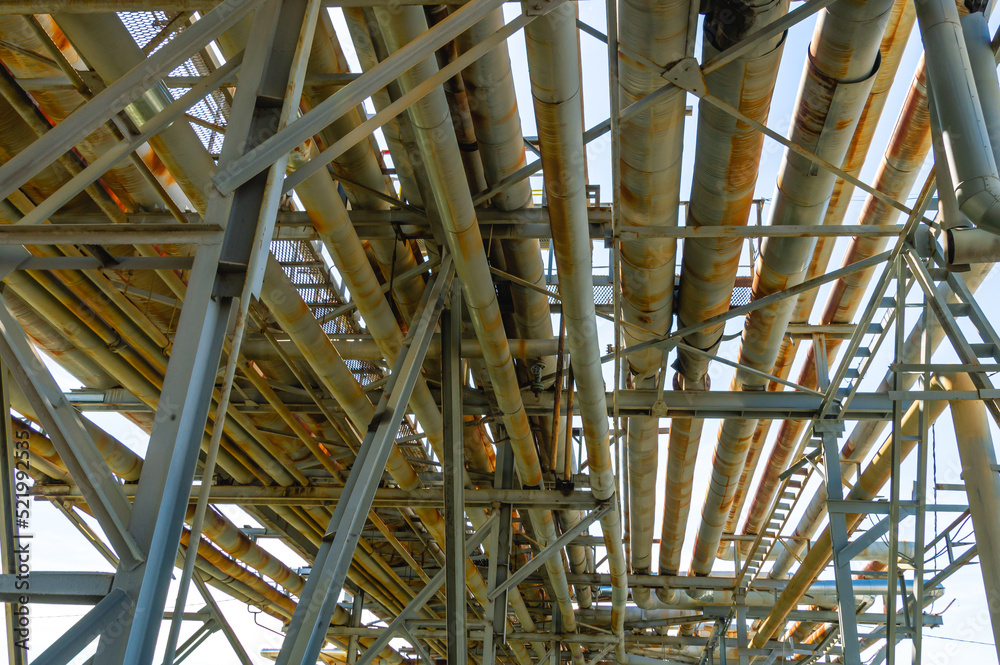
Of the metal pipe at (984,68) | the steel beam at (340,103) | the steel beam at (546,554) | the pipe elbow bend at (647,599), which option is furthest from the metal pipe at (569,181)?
the pipe elbow bend at (647,599)

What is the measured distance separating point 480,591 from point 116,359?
964 centimetres

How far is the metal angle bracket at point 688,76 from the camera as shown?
564 centimetres

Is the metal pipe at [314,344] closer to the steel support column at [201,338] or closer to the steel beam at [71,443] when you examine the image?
the steel support column at [201,338]

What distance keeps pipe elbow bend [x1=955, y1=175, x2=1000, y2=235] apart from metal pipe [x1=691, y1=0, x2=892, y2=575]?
1.62 m

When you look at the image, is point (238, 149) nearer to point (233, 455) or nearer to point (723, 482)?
point (233, 455)

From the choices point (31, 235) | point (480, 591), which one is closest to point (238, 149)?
point (31, 235)

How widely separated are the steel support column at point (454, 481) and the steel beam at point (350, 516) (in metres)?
0.88

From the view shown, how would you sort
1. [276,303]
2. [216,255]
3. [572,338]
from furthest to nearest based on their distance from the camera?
[572,338] < [276,303] < [216,255]

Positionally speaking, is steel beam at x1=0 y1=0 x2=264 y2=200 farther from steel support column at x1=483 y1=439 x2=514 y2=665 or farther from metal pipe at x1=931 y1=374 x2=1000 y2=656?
steel support column at x1=483 y1=439 x2=514 y2=665

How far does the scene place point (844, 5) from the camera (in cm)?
564

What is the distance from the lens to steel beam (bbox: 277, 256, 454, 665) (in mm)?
5176

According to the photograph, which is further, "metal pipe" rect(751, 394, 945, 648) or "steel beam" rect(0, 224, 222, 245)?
"metal pipe" rect(751, 394, 945, 648)

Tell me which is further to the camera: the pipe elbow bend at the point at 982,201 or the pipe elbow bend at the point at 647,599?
the pipe elbow bend at the point at 647,599

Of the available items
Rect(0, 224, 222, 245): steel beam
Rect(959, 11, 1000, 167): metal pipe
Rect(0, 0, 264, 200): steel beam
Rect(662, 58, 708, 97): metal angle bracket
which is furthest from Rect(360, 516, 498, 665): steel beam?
Rect(959, 11, 1000, 167): metal pipe
